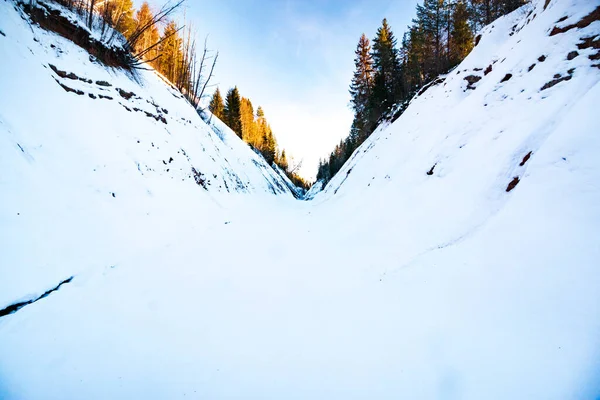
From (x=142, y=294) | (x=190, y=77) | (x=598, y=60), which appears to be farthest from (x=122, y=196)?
(x=190, y=77)

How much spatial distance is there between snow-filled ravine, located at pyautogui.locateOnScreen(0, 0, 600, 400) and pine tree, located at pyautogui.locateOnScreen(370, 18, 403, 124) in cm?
1702

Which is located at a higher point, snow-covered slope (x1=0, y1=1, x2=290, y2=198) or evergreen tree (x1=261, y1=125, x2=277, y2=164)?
evergreen tree (x1=261, y1=125, x2=277, y2=164)

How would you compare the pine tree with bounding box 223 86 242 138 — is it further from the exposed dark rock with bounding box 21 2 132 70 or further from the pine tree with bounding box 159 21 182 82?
the exposed dark rock with bounding box 21 2 132 70

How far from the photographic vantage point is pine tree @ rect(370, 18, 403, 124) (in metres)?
22.9

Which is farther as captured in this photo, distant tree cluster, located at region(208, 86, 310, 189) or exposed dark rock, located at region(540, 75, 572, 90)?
distant tree cluster, located at region(208, 86, 310, 189)

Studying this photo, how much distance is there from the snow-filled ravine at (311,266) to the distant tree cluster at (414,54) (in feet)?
51.6

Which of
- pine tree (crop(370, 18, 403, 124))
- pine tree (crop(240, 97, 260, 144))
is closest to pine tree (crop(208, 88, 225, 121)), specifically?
pine tree (crop(240, 97, 260, 144))

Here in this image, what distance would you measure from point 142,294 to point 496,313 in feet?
13.5

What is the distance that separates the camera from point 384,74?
24281 millimetres

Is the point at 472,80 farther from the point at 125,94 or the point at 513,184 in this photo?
the point at 125,94

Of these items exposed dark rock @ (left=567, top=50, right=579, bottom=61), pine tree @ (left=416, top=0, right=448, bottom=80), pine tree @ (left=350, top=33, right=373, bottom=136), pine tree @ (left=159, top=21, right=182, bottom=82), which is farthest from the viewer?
pine tree @ (left=350, top=33, right=373, bottom=136)

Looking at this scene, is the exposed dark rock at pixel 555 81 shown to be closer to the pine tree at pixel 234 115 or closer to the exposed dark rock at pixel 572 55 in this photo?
the exposed dark rock at pixel 572 55

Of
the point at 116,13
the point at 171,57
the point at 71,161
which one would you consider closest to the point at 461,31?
the point at 116,13

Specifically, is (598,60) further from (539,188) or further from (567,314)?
(567,314)
